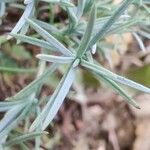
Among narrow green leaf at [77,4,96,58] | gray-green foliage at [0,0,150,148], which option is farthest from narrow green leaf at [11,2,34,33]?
narrow green leaf at [77,4,96,58]

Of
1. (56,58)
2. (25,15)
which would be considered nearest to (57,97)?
(56,58)

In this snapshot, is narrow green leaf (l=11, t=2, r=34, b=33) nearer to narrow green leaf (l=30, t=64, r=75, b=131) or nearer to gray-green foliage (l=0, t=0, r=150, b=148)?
gray-green foliage (l=0, t=0, r=150, b=148)

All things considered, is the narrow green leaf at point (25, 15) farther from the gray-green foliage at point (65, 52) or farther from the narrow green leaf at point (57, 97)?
the narrow green leaf at point (57, 97)

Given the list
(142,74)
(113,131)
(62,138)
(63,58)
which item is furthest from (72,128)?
(63,58)

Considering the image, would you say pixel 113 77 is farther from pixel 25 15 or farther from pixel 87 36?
pixel 25 15

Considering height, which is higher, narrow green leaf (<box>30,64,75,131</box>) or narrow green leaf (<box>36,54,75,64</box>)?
narrow green leaf (<box>36,54,75,64</box>)

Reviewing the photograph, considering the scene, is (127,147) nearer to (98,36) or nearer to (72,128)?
(72,128)

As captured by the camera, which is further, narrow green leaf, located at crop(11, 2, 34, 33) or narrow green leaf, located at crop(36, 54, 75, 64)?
narrow green leaf, located at crop(11, 2, 34, 33)

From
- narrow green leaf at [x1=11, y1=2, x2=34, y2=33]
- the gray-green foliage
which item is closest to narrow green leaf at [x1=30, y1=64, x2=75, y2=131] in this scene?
the gray-green foliage

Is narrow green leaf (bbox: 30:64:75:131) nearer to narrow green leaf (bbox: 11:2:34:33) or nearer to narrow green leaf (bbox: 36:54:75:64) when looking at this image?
narrow green leaf (bbox: 36:54:75:64)
